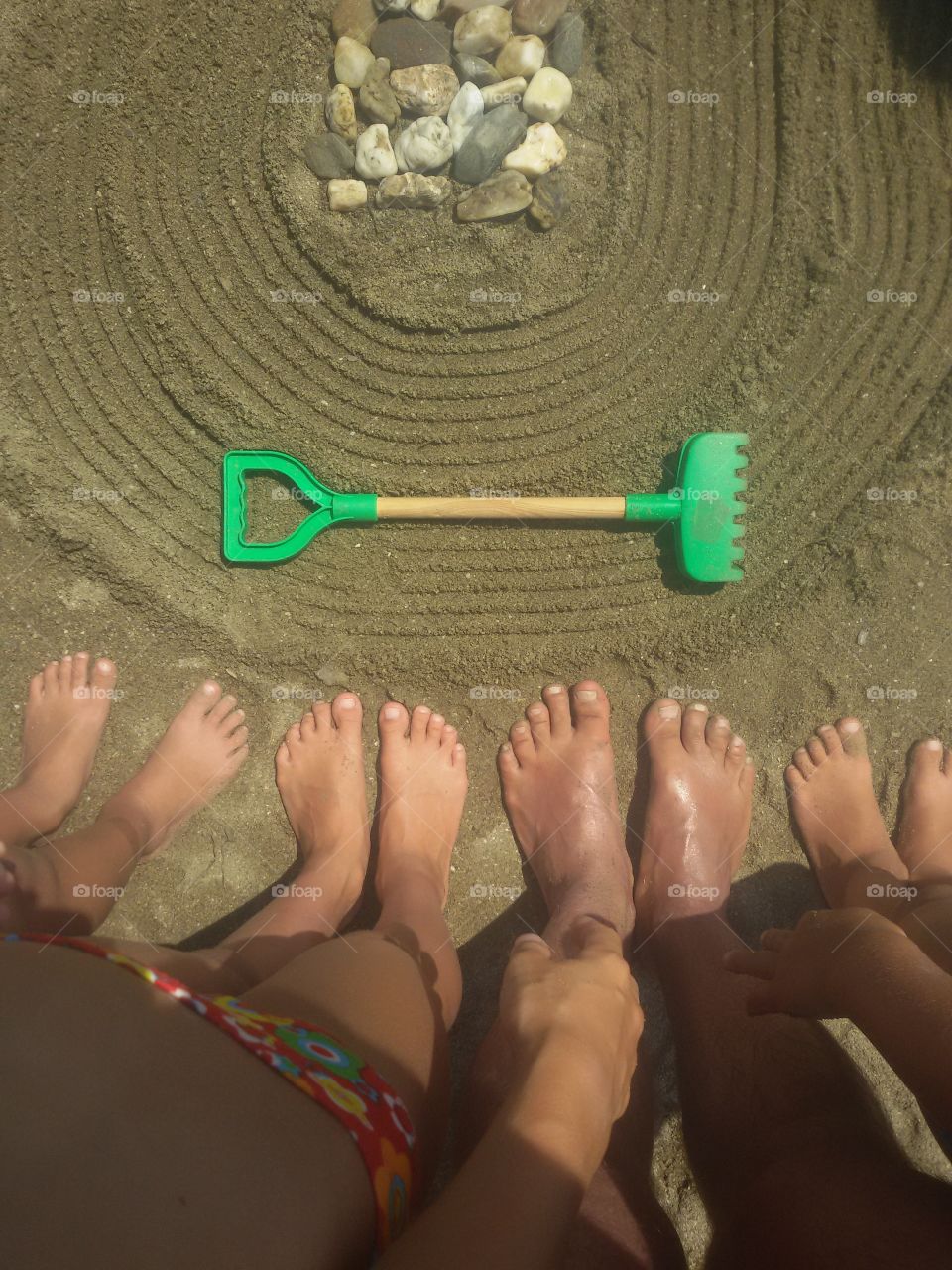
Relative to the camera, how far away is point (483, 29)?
1.52m

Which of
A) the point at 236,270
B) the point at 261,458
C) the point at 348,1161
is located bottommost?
the point at 348,1161

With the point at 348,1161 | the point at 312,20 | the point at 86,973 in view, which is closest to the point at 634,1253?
the point at 348,1161

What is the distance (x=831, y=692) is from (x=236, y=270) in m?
1.47

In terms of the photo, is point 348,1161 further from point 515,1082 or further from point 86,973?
point 86,973

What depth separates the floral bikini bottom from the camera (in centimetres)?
92

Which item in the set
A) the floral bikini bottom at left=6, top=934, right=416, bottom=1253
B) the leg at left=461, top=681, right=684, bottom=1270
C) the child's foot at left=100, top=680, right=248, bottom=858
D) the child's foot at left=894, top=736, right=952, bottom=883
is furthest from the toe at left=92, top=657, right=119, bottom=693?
the child's foot at left=894, top=736, right=952, bottom=883

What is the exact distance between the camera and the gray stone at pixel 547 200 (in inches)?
61.5

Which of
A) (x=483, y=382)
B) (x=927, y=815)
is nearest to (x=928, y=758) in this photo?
(x=927, y=815)

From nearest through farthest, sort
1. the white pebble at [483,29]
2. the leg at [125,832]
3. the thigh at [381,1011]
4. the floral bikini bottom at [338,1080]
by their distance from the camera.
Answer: the floral bikini bottom at [338,1080] < the thigh at [381,1011] < the leg at [125,832] < the white pebble at [483,29]

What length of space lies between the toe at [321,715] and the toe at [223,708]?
0.17 metres

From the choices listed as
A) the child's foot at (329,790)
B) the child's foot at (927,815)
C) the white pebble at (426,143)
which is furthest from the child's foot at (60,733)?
the child's foot at (927,815)

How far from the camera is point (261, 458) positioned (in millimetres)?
1559

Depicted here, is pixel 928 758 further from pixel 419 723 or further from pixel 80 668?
pixel 80 668

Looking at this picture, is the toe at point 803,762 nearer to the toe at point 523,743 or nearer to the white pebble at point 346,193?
the toe at point 523,743
